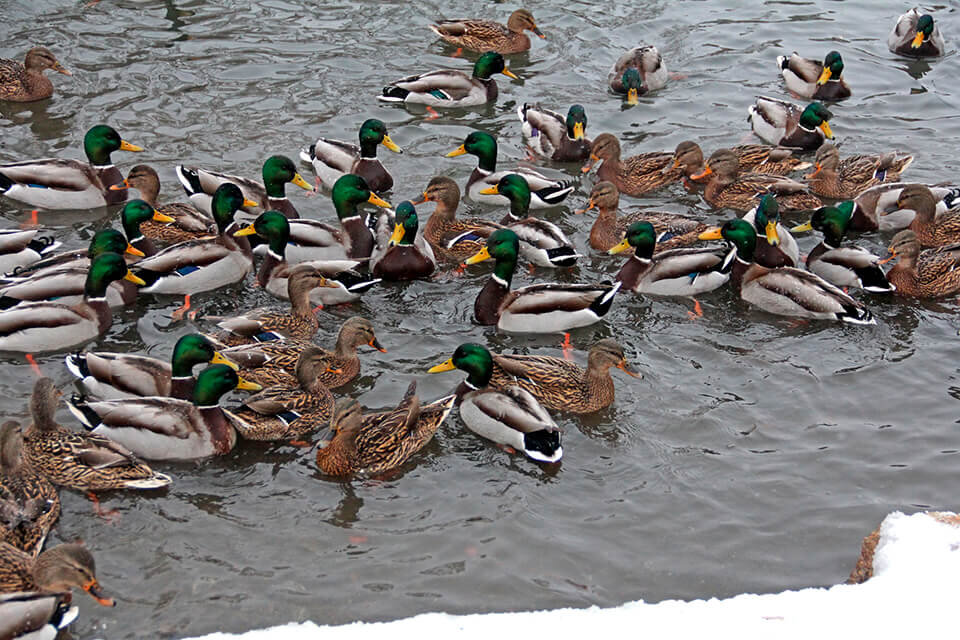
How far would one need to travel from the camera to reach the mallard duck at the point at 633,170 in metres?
12.1

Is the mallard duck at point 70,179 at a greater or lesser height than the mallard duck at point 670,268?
greater

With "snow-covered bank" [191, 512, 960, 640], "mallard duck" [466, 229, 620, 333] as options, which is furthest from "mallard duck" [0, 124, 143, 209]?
"snow-covered bank" [191, 512, 960, 640]

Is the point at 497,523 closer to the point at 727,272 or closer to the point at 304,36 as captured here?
the point at 727,272

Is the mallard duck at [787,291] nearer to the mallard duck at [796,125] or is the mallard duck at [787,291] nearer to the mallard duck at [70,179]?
the mallard duck at [796,125]

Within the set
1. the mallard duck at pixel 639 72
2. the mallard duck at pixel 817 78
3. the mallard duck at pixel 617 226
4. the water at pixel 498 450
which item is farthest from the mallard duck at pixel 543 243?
the mallard duck at pixel 817 78

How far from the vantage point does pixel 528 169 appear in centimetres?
1183

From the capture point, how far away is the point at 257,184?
36.7ft

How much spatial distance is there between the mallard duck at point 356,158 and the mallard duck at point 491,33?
12.6ft

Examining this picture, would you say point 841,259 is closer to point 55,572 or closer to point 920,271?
point 920,271

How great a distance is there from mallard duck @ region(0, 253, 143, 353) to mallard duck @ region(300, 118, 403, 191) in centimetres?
325

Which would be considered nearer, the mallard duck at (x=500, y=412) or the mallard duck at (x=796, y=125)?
the mallard duck at (x=500, y=412)

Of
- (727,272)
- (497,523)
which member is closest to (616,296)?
(727,272)

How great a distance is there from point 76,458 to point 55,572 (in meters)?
1.34

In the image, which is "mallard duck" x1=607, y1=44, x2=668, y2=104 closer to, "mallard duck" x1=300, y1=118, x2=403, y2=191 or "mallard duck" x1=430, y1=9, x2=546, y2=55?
"mallard duck" x1=430, y1=9, x2=546, y2=55
